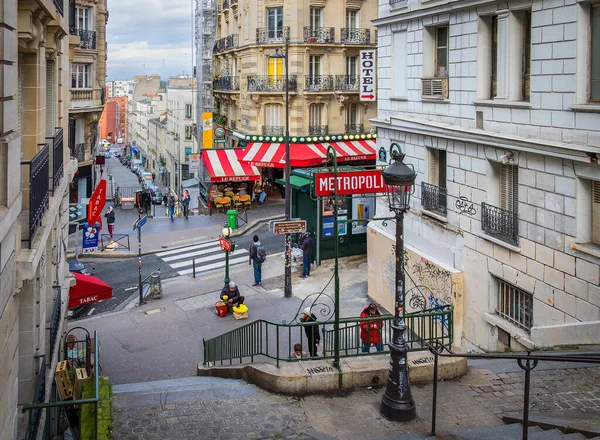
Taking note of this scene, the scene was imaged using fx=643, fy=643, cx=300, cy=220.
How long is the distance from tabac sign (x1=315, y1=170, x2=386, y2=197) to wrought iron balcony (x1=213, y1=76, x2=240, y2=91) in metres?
30.1

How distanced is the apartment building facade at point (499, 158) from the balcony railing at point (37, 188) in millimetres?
8773

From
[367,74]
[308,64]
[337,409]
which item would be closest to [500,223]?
[337,409]

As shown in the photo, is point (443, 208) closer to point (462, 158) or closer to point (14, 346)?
point (462, 158)

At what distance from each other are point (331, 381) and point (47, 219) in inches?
207

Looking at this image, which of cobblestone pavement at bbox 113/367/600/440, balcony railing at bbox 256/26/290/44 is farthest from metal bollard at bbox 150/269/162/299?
balcony railing at bbox 256/26/290/44

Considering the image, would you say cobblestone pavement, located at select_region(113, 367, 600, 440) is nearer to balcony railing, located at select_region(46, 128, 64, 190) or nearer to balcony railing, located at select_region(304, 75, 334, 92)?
balcony railing, located at select_region(46, 128, 64, 190)

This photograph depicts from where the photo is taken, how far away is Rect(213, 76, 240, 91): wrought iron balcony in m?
41.6

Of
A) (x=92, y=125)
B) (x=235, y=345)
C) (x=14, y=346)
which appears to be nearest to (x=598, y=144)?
(x=235, y=345)

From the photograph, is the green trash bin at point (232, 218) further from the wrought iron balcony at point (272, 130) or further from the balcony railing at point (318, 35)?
the balcony railing at point (318, 35)

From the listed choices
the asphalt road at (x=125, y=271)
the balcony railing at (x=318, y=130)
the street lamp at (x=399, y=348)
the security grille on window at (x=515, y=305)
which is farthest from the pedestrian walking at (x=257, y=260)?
the balcony railing at (x=318, y=130)

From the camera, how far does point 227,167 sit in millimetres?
37531

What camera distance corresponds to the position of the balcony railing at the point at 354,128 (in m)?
39.0

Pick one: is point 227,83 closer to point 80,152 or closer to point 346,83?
point 346,83

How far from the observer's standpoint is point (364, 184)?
41.9 ft
